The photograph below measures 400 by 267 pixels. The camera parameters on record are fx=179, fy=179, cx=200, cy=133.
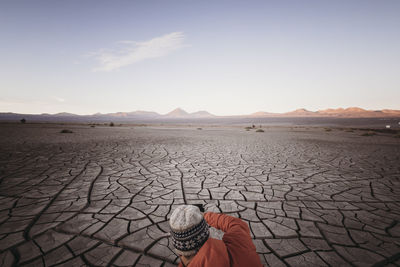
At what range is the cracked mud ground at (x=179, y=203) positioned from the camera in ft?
5.93

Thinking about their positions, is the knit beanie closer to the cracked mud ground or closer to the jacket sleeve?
the jacket sleeve

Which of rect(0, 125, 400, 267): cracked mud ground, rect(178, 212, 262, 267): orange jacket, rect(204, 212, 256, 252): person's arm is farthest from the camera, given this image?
rect(0, 125, 400, 267): cracked mud ground

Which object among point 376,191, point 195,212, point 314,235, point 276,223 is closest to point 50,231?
point 195,212

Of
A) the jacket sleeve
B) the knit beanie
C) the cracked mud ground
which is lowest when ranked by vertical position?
the cracked mud ground

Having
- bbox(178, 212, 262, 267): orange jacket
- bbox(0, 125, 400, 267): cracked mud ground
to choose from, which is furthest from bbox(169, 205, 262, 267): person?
bbox(0, 125, 400, 267): cracked mud ground

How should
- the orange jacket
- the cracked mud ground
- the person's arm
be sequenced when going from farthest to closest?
1. the cracked mud ground
2. the person's arm
3. the orange jacket

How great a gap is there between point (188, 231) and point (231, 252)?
0.29m

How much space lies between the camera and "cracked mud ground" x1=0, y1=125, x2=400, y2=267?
181cm

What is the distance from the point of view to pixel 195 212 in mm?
1039

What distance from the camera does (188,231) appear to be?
992 millimetres

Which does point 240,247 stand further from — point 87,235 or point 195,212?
point 87,235

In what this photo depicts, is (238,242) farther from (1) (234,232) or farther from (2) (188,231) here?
(2) (188,231)

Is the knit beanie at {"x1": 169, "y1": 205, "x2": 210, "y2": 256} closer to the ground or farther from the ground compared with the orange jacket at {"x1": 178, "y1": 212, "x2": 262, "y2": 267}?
farther from the ground

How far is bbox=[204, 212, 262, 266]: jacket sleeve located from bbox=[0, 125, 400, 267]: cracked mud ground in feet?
2.68
